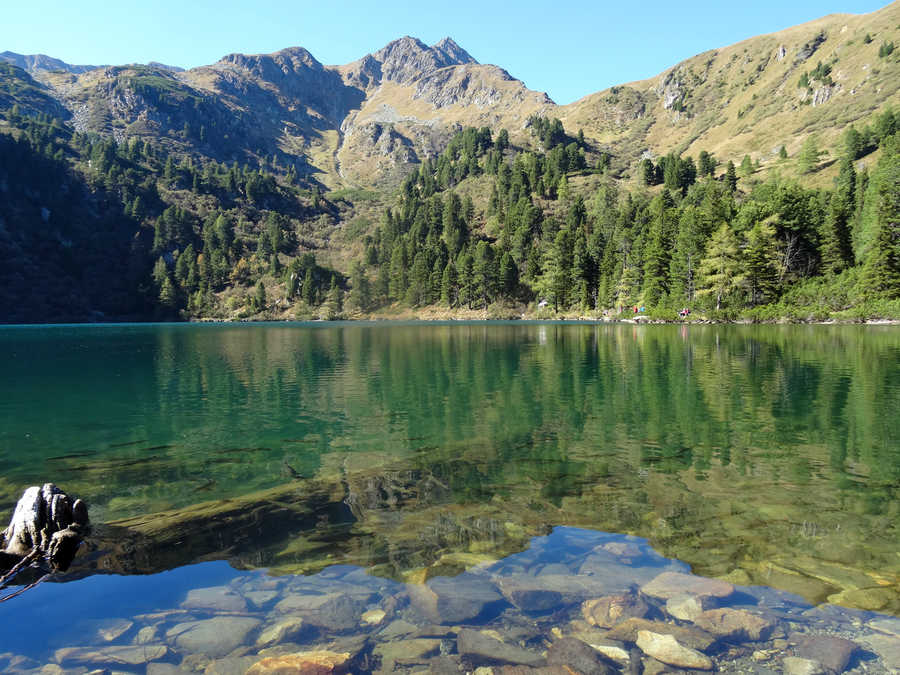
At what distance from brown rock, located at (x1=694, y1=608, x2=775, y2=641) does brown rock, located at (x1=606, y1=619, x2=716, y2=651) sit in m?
0.19

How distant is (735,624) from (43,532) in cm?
1230

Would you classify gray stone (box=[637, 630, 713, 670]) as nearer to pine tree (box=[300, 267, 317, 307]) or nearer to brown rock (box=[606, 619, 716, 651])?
brown rock (box=[606, 619, 716, 651])

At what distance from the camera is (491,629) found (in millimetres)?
6723

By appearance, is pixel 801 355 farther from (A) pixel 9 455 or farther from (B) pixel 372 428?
(A) pixel 9 455

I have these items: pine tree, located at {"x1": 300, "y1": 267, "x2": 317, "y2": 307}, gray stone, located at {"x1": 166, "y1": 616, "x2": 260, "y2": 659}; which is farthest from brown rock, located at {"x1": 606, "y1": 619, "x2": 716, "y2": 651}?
pine tree, located at {"x1": 300, "y1": 267, "x2": 317, "y2": 307}

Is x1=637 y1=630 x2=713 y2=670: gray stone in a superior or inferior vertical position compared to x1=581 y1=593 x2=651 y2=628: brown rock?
superior

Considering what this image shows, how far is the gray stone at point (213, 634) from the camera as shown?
21.4 ft

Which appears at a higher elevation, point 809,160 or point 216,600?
point 809,160

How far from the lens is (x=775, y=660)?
235 inches

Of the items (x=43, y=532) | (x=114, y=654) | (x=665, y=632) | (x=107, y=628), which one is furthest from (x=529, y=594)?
(x=43, y=532)

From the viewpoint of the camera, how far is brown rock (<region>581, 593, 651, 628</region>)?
6.91m

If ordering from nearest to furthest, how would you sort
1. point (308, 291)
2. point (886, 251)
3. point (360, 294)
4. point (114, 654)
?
point (114, 654)
point (886, 251)
point (360, 294)
point (308, 291)

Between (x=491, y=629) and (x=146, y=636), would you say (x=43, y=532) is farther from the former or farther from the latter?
(x=491, y=629)

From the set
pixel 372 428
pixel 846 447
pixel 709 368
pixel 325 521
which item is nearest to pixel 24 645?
pixel 325 521
